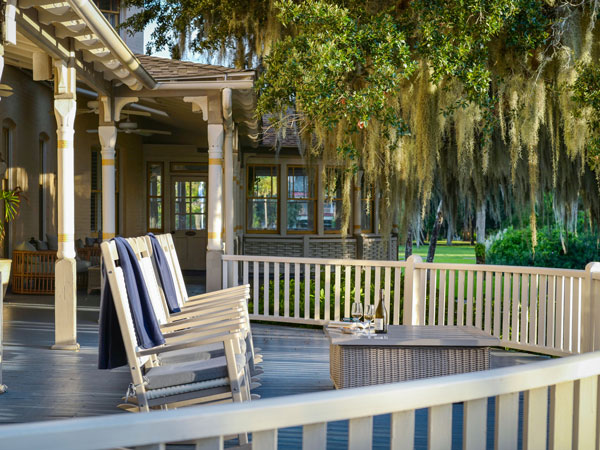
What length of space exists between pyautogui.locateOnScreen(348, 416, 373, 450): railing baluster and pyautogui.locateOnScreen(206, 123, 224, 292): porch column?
7.54 m

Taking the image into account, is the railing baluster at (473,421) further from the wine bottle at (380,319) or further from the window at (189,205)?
the window at (189,205)

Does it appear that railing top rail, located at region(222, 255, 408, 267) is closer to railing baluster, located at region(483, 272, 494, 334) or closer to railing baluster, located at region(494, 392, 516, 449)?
railing baluster, located at region(483, 272, 494, 334)

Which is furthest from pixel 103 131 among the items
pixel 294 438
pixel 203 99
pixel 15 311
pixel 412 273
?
pixel 294 438

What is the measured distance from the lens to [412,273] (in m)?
6.79

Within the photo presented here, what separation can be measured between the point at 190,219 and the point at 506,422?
15340 millimetres

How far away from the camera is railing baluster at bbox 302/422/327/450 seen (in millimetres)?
1371

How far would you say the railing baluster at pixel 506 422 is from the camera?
156cm

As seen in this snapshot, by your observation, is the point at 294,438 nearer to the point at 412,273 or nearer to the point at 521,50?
the point at 412,273

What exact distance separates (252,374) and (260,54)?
27.1ft

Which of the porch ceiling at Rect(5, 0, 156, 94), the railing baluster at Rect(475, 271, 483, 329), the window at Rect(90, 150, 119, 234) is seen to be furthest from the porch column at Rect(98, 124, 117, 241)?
the window at Rect(90, 150, 119, 234)

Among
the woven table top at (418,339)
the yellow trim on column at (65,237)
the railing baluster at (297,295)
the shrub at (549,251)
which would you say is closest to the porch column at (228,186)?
the railing baluster at (297,295)

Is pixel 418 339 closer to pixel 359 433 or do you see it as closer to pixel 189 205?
pixel 359 433

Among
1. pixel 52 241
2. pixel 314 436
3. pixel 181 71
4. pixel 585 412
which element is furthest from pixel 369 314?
pixel 52 241

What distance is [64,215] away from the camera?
261 inches
